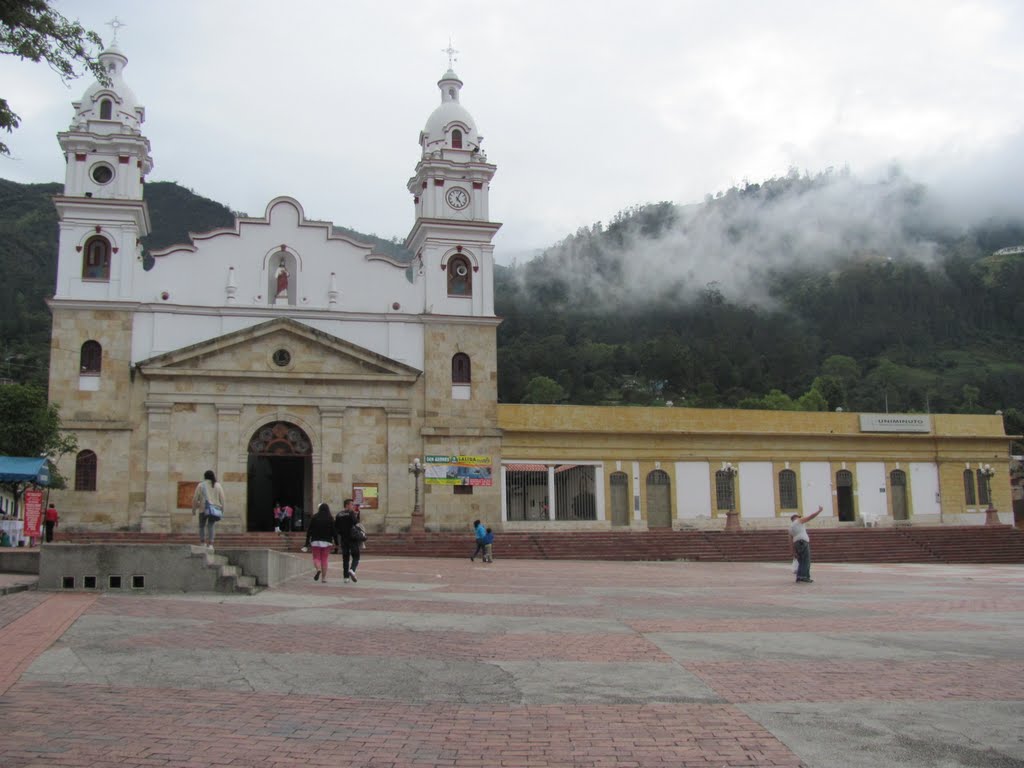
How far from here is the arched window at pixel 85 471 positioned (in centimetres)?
3284

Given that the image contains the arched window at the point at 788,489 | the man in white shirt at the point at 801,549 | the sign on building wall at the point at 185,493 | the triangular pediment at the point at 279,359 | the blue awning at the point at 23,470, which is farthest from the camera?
the arched window at the point at 788,489

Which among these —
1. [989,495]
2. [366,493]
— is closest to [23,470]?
[366,493]

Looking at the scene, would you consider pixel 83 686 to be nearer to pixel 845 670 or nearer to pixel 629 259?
pixel 845 670

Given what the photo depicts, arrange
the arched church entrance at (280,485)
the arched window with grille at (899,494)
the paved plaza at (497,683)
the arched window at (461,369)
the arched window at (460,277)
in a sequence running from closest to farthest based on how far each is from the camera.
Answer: the paved plaza at (497,683)
the arched church entrance at (280,485)
the arched window at (461,369)
the arched window at (460,277)
the arched window with grille at (899,494)

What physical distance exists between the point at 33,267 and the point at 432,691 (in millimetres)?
120783

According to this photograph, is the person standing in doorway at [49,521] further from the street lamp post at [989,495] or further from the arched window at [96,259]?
the street lamp post at [989,495]

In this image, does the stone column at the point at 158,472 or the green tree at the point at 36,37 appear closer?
the green tree at the point at 36,37

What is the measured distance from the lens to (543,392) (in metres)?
94.1

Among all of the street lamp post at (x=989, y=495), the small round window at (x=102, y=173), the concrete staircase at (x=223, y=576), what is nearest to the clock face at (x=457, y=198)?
the small round window at (x=102, y=173)

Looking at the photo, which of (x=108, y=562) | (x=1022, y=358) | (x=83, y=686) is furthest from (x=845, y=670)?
(x=1022, y=358)

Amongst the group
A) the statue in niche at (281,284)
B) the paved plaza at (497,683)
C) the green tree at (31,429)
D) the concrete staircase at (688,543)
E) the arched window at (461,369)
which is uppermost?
the statue in niche at (281,284)

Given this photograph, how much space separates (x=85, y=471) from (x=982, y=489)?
36588 mm

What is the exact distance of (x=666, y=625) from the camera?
12156 mm

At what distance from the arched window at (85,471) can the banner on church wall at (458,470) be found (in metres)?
11.2
